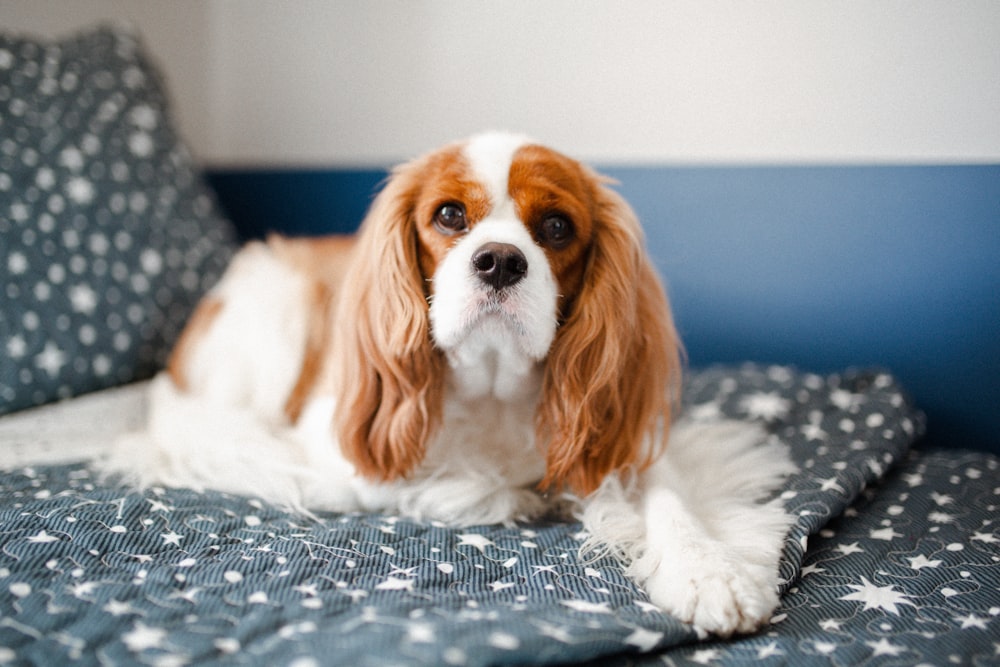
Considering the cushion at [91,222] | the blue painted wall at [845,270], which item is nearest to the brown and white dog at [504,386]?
the cushion at [91,222]

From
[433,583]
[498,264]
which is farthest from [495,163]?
[433,583]

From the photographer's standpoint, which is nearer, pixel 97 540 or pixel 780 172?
Answer: pixel 97 540

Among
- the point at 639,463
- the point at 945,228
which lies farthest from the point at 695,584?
the point at 945,228

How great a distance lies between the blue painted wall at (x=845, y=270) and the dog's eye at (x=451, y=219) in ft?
3.87

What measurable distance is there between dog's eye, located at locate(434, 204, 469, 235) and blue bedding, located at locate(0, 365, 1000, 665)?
61 cm

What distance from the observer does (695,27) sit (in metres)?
2.35

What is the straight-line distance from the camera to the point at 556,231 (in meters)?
1.52

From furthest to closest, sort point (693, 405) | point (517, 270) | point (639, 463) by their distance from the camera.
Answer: point (693, 405) < point (639, 463) < point (517, 270)

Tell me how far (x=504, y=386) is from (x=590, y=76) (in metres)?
1.47

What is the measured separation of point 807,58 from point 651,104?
51 centimetres

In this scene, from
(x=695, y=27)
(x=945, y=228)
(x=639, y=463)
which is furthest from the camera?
(x=695, y=27)

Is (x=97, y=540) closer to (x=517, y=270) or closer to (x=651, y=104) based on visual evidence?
(x=517, y=270)

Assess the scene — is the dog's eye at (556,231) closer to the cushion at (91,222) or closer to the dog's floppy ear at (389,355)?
the dog's floppy ear at (389,355)

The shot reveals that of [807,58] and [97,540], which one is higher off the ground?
[807,58]
